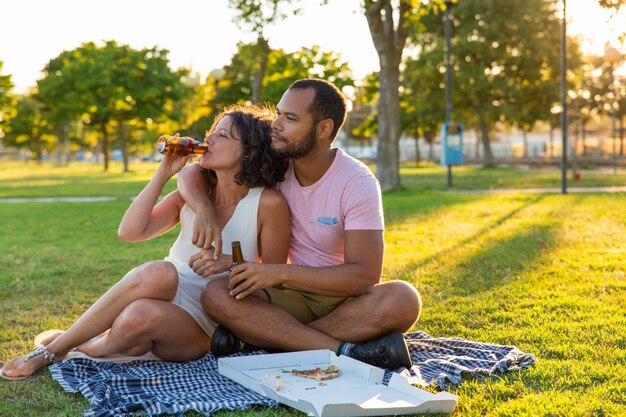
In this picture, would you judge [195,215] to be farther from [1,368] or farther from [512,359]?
[512,359]

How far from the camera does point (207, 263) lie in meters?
4.29

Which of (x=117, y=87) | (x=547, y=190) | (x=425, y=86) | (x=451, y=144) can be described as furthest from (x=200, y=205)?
(x=117, y=87)

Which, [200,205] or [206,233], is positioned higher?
[200,205]

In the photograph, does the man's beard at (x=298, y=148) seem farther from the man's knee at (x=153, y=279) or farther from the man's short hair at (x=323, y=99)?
the man's knee at (x=153, y=279)

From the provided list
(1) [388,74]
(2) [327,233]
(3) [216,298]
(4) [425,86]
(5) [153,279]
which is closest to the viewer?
(5) [153,279]

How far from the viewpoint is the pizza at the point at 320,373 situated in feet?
12.8

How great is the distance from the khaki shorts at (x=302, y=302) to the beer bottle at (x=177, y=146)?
2.87 ft

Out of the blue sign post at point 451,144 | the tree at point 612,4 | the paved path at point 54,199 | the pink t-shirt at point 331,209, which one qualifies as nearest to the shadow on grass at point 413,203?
the blue sign post at point 451,144

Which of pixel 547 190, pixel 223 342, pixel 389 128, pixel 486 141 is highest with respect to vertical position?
pixel 389 128

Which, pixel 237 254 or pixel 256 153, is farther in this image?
pixel 256 153

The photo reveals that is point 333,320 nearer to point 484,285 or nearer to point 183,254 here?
point 183,254

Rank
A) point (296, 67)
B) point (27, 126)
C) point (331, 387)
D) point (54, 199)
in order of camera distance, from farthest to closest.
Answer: point (27, 126), point (296, 67), point (54, 199), point (331, 387)

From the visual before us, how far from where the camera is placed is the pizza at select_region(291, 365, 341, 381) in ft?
12.8

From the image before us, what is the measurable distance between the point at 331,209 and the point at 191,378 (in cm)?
118
